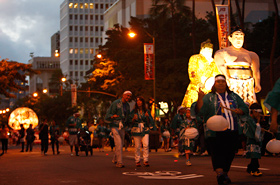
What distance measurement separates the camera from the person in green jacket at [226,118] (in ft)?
31.5

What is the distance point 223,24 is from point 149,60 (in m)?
13.5

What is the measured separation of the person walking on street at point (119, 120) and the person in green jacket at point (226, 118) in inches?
199

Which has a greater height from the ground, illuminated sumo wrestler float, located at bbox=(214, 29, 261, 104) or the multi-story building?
the multi-story building

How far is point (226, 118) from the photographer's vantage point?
9805 mm

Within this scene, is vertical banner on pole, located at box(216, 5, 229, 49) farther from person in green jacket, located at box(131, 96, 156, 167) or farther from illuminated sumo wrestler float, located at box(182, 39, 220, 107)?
person in green jacket, located at box(131, 96, 156, 167)

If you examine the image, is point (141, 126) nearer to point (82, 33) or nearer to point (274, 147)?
point (274, 147)

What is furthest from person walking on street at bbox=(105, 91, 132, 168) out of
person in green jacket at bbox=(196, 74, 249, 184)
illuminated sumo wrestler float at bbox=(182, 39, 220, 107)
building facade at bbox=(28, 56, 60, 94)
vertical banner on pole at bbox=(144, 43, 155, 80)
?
building facade at bbox=(28, 56, 60, 94)

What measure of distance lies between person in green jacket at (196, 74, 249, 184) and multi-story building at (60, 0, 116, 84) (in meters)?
142

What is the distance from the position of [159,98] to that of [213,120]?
1346 inches

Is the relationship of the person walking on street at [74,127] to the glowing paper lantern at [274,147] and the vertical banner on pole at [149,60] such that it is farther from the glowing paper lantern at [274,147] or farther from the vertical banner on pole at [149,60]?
the vertical banner on pole at [149,60]

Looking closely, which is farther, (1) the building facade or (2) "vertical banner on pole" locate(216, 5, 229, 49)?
(1) the building facade

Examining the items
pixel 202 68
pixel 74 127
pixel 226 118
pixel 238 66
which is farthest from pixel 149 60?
pixel 226 118

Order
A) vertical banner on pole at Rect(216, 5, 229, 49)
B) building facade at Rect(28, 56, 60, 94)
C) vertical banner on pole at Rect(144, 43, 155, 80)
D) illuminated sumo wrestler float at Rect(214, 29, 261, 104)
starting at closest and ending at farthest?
illuminated sumo wrestler float at Rect(214, 29, 261, 104), vertical banner on pole at Rect(216, 5, 229, 49), vertical banner on pole at Rect(144, 43, 155, 80), building facade at Rect(28, 56, 60, 94)

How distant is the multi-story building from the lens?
152 m
